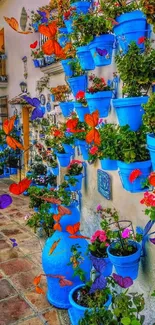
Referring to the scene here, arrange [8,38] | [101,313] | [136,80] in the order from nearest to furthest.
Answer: [136,80] → [101,313] → [8,38]

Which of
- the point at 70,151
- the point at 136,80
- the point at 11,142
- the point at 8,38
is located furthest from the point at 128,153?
the point at 8,38

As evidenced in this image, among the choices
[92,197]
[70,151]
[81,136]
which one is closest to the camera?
[81,136]

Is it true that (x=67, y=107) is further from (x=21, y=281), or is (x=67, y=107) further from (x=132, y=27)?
(x=21, y=281)

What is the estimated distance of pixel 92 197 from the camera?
3.42m

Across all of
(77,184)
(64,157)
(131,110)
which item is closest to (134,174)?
(131,110)

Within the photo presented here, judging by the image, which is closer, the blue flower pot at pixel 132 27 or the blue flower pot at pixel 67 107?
the blue flower pot at pixel 132 27

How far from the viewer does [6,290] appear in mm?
3428

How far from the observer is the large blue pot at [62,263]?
9.63 ft

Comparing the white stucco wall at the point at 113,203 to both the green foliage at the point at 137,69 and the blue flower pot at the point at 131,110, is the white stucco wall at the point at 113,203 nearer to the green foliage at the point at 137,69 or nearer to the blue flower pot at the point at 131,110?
the blue flower pot at the point at 131,110

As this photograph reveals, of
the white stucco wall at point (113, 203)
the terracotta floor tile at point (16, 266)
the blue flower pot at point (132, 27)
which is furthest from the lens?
the terracotta floor tile at point (16, 266)

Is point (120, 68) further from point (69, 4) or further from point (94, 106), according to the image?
point (69, 4)

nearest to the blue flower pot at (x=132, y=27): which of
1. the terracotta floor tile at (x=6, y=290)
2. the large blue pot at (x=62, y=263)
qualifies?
the large blue pot at (x=62, y=263)

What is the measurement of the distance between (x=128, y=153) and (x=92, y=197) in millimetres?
1702

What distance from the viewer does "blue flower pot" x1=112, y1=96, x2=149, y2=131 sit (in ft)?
5.85
